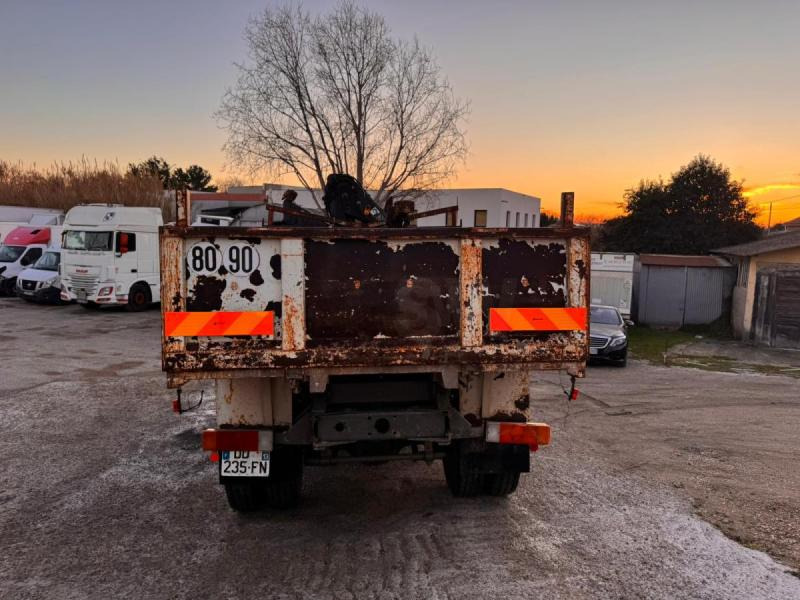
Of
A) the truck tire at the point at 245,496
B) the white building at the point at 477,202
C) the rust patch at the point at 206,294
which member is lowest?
the truck tire at the point at 245,496

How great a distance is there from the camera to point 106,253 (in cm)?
1898

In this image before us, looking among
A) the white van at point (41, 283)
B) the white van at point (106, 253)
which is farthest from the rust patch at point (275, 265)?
the white van at point (41, 283)

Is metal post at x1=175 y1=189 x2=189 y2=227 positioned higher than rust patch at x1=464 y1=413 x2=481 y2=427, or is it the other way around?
metal post at x1=175 y1=189 x2=189 y2=227

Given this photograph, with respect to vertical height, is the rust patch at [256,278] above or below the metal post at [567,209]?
below

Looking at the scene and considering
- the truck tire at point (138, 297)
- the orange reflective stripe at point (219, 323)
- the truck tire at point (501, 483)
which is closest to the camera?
the orange reflective stripe at point (219, 323)

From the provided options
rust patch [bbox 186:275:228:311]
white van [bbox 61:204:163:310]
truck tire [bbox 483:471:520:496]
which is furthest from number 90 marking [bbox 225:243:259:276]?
white van [bbox 61:204:163:310]

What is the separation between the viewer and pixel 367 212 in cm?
675

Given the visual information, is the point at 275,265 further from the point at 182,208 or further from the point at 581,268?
the point at 581,268

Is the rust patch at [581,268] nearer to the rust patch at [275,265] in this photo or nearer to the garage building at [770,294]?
the rust patch at [275,265]

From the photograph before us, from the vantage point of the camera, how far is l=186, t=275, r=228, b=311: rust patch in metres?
3.79

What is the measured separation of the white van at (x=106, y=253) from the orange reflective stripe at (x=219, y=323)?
55.9 feet

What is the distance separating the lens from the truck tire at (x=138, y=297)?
19.8 meters

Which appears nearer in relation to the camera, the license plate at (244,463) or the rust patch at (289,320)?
the rust patch at (289,320)

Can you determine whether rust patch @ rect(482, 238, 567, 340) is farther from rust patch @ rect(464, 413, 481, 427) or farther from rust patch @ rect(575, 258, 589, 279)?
rust patch @ rect(464, 413, 481, 427)
